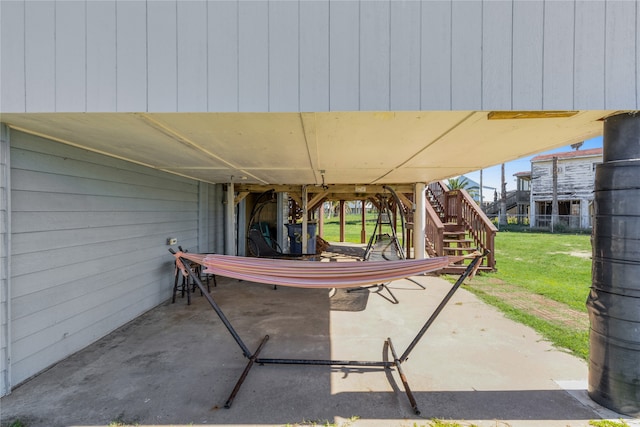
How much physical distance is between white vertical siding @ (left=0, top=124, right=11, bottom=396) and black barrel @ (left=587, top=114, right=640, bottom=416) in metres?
4.36

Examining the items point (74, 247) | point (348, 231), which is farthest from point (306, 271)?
point (348, 231)

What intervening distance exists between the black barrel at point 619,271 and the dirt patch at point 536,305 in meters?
1.67

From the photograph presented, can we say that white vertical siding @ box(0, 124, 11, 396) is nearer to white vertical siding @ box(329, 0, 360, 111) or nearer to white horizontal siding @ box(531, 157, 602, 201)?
white vertical siding @ box(329, 0, 360, 111)

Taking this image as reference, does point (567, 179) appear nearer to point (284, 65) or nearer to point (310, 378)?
point (310, 378)

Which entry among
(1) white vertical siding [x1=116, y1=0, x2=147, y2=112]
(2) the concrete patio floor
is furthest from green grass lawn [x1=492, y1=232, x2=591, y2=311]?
(1) white vertical siding [x1=116, y1=0, x2=147, y2=112]

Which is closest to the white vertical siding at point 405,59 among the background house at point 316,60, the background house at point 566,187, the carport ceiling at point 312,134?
the background house at point 316,60

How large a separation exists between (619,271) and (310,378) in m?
2.37

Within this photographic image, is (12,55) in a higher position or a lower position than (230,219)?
higher

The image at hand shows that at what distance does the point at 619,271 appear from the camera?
1.78 metres

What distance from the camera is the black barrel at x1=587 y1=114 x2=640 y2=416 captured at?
5.74 ft

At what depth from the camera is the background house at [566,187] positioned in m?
15.9

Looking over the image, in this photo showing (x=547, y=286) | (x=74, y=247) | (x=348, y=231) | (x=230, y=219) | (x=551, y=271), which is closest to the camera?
(x=74, y=247)

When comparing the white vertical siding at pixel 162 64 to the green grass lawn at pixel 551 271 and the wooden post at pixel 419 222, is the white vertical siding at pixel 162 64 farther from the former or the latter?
the green grass lawn at pixel 551 271

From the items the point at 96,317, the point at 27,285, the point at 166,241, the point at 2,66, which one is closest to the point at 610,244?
the point at 2,66
